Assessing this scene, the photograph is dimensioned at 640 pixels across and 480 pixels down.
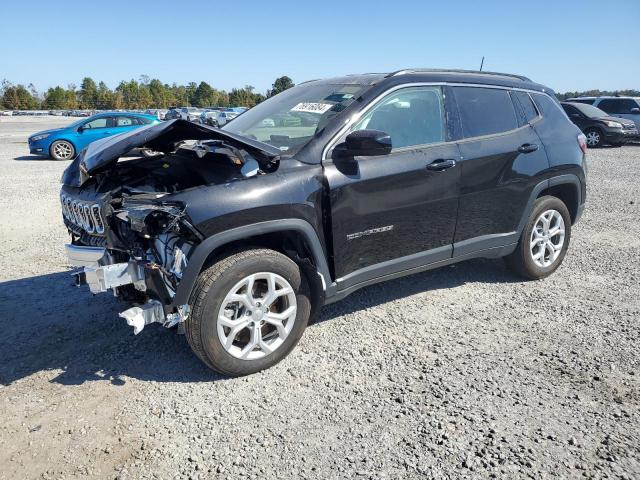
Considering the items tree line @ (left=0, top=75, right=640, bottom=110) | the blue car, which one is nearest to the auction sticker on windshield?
the blue car

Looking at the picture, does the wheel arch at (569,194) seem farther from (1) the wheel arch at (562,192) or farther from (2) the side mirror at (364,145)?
(2) the side mirror at (364,145)

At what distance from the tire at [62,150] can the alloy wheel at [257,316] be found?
14923 mm

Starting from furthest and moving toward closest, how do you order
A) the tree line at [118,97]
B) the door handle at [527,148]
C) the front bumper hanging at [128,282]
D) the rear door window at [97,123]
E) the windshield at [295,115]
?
the tree line at [118,97], the rear door window at [97,123], the door handle at [527,148], the windshield at [295,115], the front bumper hanging at [128,282]

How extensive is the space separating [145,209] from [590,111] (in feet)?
63.2

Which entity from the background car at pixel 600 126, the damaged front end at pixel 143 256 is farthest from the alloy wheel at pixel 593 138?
the damaged front end at pixel 143 256

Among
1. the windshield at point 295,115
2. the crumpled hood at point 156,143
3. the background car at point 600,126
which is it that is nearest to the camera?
the crumpled hood at point 156,143

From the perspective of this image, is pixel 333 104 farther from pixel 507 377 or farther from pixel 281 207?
pixel 507 377

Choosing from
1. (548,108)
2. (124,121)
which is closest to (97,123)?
(124,121)

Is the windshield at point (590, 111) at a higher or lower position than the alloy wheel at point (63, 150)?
higher

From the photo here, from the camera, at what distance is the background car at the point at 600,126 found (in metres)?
18.0

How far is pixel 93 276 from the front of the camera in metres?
3.04

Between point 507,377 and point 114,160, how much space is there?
3.04m

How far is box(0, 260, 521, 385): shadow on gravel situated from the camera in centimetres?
344

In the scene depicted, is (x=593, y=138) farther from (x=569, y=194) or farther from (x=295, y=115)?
(x=295, y=115)
